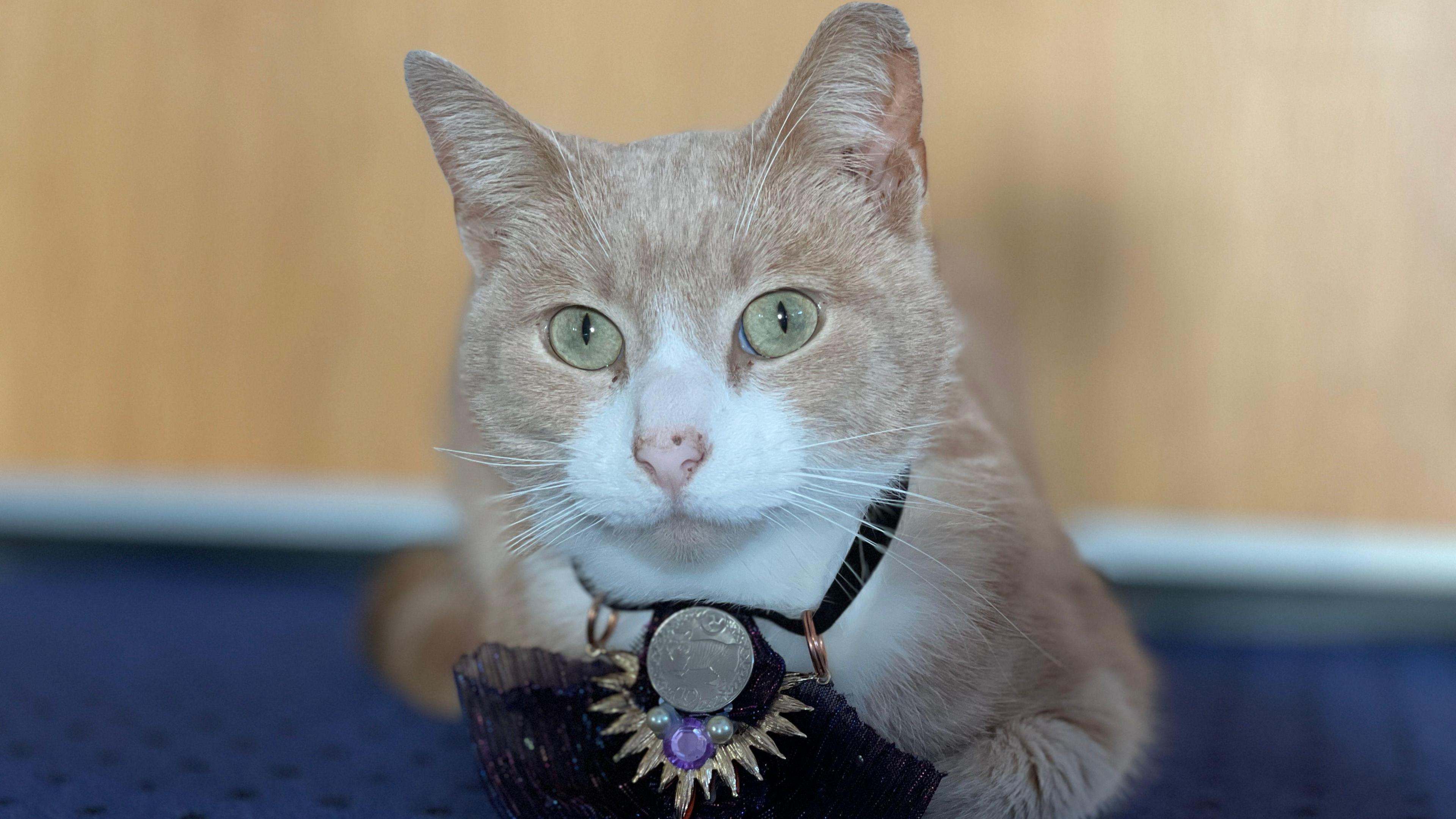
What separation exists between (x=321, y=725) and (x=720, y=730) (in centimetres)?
65

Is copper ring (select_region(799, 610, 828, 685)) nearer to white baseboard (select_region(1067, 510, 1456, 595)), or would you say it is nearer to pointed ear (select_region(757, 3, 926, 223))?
pointed ear (select_region(757, 3, 926, 223))

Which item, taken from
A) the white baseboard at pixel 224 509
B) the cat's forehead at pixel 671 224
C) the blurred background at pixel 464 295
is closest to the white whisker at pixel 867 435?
the cat's forehead at pixel 671 224

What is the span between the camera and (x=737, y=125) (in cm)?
120

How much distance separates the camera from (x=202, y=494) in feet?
6.15

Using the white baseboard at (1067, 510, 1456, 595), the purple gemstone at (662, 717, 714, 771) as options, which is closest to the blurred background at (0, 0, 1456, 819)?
the white baseboard at (1067, 510, 1456, 595)

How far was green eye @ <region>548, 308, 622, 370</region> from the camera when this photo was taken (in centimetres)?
70

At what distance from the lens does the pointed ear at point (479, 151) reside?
70cm

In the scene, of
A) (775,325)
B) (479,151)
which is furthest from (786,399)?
(479,151)

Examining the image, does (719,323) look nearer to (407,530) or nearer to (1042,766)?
(1042,766)

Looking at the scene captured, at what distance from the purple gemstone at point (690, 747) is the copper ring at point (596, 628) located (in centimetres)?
11

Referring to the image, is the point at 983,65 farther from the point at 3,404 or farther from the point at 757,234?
the point at 3,404

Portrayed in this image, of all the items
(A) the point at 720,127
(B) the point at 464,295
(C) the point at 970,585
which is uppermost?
(A) the point at 720,127

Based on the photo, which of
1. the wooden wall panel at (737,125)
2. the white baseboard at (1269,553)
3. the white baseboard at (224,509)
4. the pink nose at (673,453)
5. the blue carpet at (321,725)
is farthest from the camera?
the white baseboard at (224,509)

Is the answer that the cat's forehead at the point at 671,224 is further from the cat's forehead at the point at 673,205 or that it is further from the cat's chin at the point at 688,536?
the cat's chin at the point at 688,536
